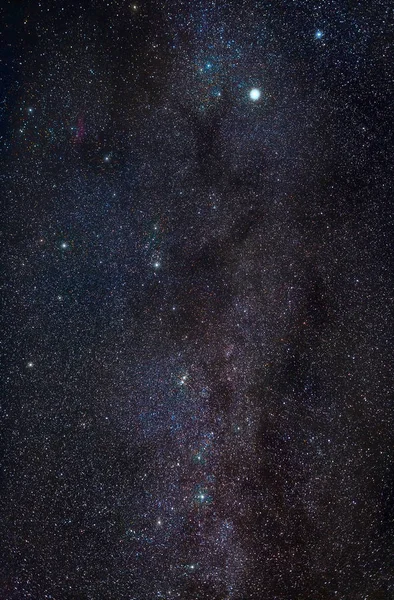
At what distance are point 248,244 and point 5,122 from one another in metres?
1.93

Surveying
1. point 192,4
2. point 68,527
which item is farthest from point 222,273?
point 68,527

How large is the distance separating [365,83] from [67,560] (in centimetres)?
410

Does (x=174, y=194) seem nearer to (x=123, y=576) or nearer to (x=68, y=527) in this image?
(x=68, y=527)

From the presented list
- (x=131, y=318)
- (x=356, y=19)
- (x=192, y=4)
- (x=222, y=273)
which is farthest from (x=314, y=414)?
(x=192, y=4)

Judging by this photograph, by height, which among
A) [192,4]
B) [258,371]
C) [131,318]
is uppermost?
[192,4]

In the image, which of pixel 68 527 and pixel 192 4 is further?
pixel 68 527

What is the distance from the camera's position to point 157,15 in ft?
9.41

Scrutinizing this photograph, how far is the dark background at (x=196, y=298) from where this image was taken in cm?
291

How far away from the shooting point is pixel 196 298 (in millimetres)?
3068

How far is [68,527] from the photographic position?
3.10 m

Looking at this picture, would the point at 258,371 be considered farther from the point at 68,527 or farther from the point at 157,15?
the point at 157,15

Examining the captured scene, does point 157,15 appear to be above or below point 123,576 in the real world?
above

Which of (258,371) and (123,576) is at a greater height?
(258,371)

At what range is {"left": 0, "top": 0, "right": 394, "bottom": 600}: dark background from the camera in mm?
2912
